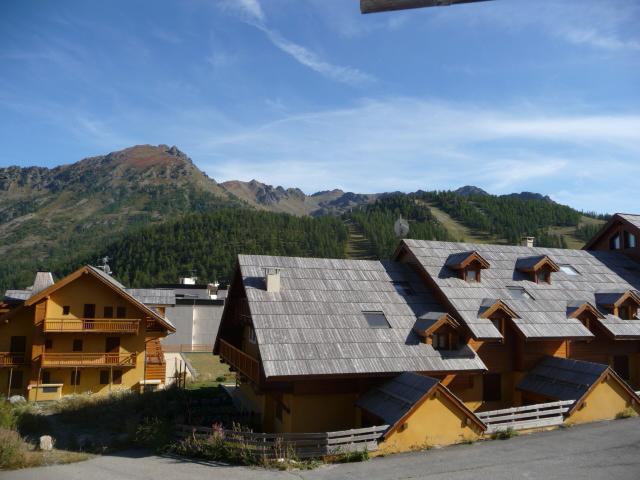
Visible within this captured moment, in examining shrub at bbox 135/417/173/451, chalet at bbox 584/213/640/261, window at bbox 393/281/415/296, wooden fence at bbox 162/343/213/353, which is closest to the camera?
shrub at bbox 135/417/173/451

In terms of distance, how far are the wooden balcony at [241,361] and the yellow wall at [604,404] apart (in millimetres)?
14038

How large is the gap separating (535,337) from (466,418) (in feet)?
22.0

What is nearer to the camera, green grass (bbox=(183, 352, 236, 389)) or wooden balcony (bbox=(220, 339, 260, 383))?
wooden balcony (bbox=(220, 339, 260, 383))

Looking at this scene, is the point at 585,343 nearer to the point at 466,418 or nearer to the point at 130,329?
the point at 466,418

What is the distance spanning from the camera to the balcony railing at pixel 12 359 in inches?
1300

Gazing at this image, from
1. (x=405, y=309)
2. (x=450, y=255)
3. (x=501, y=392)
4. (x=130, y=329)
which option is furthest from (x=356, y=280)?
(x=130, y=329)

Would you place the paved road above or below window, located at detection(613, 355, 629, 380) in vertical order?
below

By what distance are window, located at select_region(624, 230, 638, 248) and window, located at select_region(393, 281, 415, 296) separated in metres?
18.9

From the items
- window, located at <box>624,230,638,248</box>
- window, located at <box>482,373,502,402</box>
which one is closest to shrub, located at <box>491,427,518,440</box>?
window, located at <box>482,373,502,402</box>

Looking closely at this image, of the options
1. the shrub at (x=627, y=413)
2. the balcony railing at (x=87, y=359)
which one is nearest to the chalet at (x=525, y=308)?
the shrub at (x=627, y=413)

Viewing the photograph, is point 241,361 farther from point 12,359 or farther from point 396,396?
point 12,359

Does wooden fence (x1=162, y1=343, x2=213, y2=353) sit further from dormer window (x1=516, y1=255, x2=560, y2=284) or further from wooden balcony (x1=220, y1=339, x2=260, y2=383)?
dormer window (x1=516, y1=255, x2=560, y2=284)

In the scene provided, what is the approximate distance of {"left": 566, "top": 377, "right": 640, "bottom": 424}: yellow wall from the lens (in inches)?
849

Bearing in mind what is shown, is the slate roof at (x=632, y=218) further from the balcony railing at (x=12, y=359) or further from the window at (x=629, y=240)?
the balcony railing at (x=12, y=359)
